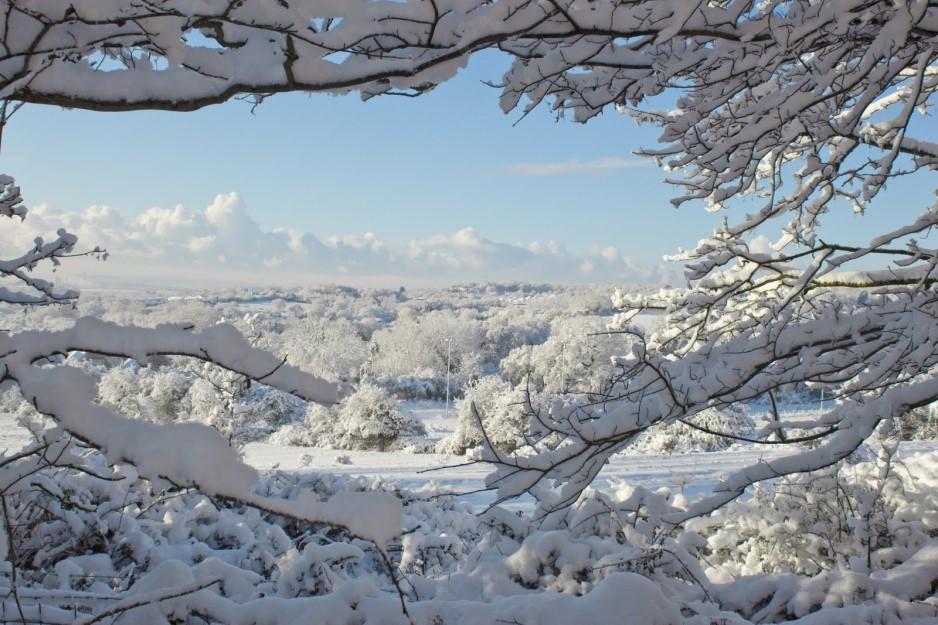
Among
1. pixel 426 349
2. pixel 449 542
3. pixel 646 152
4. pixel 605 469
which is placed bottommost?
pixel 426 349

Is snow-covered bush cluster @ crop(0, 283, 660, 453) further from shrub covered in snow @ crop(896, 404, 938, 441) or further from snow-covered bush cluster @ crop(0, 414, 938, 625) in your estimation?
shrub covered in snow @ crop(896, 404, 938, 441)

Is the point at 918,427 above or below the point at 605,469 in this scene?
above

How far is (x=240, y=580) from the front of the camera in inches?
116

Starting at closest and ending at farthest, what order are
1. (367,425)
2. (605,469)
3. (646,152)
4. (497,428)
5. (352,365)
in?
(646,152) < (605,469) < (497,428) < (367,425) < (352,365)

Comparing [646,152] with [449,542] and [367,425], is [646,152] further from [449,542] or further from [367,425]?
[367,425]

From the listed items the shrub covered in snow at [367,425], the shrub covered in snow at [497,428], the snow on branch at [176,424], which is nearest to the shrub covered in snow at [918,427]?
the shrub covered in snow at [497,428]

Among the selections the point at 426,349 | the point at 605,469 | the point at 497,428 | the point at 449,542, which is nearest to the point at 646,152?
the point at 449,542

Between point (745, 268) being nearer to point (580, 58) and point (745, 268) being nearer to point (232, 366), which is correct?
point (580, 58)

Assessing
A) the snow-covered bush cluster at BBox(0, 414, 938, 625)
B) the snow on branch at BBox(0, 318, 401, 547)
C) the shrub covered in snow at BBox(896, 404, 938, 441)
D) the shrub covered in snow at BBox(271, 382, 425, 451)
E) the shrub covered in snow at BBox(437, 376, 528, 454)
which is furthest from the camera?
the shrub covered in snow at BBox(271, 382, 425, 451)

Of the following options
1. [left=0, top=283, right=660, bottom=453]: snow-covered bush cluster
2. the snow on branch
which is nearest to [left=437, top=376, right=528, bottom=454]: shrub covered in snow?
[left=0, top=283, right=660, bottom=453]: snow-covered bush cluster

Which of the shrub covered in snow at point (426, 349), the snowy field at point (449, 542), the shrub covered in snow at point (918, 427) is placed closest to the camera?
the snowy field at point (449, 542)

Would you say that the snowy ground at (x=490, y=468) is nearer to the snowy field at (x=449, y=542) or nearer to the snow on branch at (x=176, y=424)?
the snowy field at (x=449, y=542)

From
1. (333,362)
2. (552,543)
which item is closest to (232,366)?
(552,543)

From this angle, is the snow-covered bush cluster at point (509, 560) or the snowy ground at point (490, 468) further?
the snowy ground at point (490, 468)
